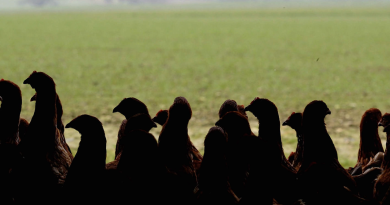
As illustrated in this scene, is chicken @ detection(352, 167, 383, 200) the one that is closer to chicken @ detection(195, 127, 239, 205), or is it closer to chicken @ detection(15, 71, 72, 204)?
chicken @ detection(195, 127, 239, 205)

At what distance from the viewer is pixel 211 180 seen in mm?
3111

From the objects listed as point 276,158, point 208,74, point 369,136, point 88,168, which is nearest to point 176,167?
point 88,168

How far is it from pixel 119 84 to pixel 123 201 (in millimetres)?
12807

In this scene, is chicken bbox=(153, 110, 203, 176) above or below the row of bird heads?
below

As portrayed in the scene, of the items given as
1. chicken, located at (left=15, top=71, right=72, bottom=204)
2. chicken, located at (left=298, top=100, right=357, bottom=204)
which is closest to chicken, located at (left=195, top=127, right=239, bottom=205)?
chicken, located at (left=298, top=100, right=357, bottom=204)

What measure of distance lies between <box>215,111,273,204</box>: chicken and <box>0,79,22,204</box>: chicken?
150 centimetres

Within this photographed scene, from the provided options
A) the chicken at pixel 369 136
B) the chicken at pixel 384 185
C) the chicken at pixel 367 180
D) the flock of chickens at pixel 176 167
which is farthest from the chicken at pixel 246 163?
the chicken at pixel 369 136

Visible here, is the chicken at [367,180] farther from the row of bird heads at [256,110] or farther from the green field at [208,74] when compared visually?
the green field at [208,74]

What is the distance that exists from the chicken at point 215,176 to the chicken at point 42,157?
38.7 inches

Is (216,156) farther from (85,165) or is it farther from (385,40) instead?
(385,40)

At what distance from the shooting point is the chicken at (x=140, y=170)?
3225 millimetres

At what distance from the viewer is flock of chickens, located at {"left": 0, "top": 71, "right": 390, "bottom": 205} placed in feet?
10.0

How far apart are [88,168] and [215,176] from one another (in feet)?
2.69

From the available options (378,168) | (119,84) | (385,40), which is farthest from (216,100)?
(385,40)
